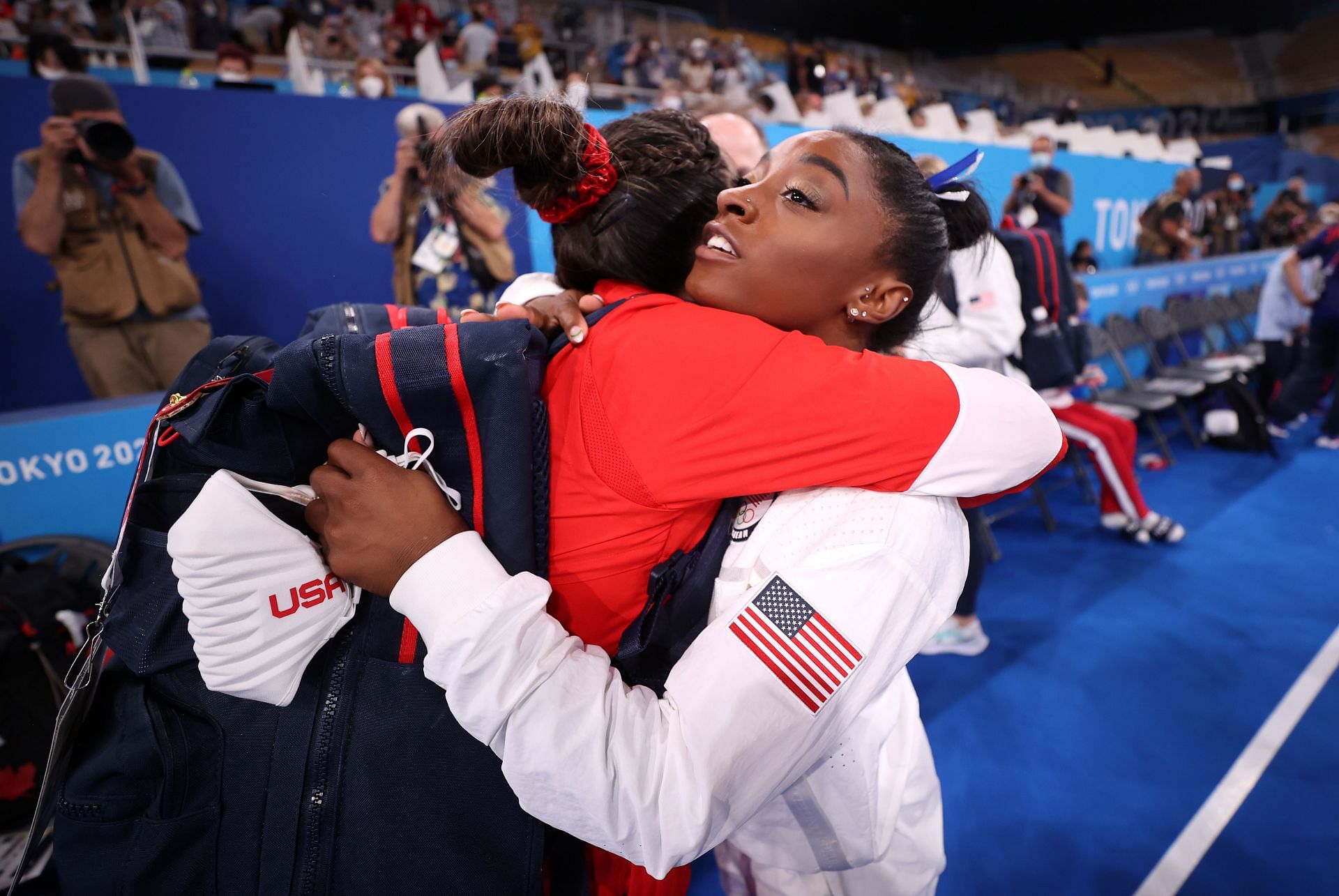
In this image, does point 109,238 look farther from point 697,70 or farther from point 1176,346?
point 697,70

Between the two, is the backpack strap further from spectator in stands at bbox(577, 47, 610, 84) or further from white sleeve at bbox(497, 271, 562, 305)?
spectator in stands at bbox(577, 47, 610, 84)

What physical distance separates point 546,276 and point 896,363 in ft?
2.55

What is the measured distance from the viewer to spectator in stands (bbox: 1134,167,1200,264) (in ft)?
26.5

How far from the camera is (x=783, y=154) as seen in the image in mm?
1048

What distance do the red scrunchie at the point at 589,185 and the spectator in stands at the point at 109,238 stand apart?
3.33 meters

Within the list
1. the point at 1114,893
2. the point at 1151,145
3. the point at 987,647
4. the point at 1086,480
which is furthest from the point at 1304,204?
the point at 1114,893

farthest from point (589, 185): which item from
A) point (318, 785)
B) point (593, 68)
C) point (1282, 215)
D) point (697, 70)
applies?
point (1282, 215)

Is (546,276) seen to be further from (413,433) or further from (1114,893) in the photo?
(1114,893)

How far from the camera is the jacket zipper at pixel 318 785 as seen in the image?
816mm

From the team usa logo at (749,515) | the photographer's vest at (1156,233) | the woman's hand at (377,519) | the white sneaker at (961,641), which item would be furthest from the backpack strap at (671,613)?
the photographer's vest at (1156,233)

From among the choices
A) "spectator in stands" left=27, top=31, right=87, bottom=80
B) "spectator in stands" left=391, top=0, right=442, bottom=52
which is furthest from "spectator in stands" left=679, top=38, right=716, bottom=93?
"spectator in stands" left=27, top=31, right=87, bottom=80

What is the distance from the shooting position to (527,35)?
10258 millimetres

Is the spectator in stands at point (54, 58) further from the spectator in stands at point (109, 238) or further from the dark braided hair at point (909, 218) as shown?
the dark braided hair at point (909, 218)

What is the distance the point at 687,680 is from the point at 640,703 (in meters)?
0.06
